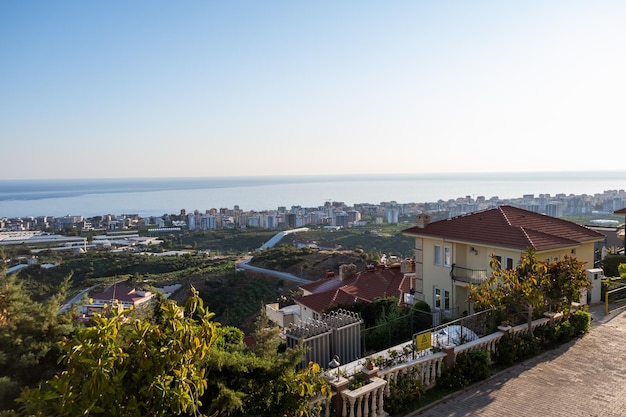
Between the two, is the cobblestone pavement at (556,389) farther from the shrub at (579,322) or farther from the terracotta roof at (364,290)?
the terracotta roof at (364,290)

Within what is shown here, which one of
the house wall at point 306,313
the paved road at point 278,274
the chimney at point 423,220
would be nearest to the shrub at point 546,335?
the chimney at point 423,220

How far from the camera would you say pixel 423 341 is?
8.90 m

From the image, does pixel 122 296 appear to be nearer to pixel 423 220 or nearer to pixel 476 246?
pixel 423 220

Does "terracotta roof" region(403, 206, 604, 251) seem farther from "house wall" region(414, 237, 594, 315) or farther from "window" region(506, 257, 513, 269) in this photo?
"window" region(506, 257, 513, 269)

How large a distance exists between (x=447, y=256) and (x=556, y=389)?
971 cm

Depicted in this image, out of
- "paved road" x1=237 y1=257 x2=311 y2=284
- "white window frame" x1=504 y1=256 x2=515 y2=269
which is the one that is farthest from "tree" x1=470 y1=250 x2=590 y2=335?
"paved road" x1=237 y1=257 x2=311 y2=284

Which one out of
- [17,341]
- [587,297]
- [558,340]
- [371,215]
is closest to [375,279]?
[587,297]

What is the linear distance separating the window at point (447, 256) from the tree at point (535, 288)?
6.84 m

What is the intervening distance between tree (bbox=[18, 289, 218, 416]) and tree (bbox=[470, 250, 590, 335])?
7.81 m

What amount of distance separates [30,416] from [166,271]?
5926cm

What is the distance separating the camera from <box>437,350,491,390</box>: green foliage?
8930mm

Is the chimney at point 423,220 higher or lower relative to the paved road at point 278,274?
higher

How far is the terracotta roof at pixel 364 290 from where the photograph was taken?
2123 centimetres

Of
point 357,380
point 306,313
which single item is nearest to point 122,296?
point 306,313
